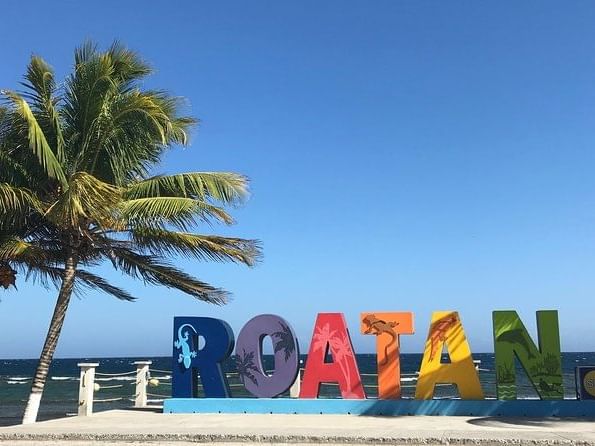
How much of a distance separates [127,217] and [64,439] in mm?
4249

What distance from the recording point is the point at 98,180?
12906mm

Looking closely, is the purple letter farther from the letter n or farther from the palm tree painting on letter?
the letter n

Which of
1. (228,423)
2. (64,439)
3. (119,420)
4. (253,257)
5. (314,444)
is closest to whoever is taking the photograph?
(314,444)

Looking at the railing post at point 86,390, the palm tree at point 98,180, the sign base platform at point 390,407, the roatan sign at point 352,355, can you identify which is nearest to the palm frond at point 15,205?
the palm tree at point 98,180

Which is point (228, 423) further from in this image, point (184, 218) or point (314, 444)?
point (184, 218)

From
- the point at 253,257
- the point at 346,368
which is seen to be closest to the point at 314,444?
the point at 346,368

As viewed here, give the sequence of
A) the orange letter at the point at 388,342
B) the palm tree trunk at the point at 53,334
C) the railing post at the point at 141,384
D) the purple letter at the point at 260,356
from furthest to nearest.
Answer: the railing post at the point at 141,384 < the purple letter at the point at 260,356 < the orange letter at the point at 388,342 < the palm tree trunk at the point at 53,334

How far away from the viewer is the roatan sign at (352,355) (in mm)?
13422

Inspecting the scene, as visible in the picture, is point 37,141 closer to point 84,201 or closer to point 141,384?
point 84,201

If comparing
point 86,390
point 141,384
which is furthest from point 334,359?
point 86,390

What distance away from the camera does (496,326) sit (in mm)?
13789

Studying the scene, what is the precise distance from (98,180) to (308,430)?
6308mm

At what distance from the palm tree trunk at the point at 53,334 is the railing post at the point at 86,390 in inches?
41.5

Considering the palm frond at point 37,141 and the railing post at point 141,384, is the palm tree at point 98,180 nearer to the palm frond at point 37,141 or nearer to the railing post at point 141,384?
the palm frond at point 37,141
